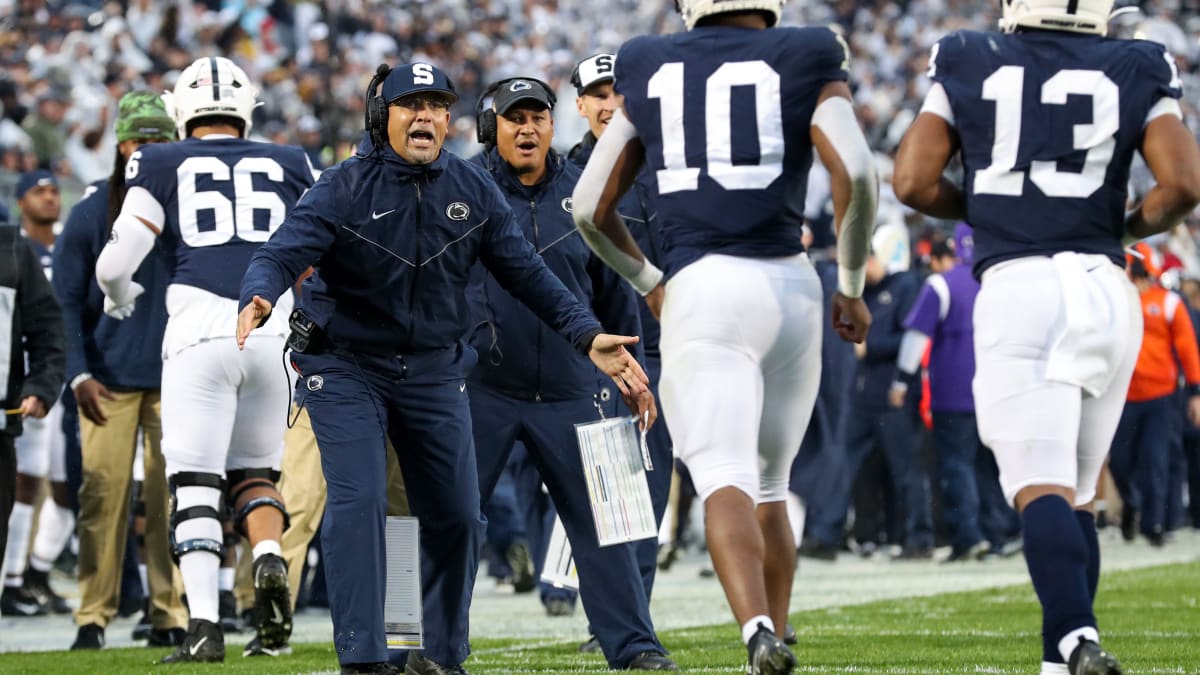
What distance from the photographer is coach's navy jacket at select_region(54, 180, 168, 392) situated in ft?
29.0

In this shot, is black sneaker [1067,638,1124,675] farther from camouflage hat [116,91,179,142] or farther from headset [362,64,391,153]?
camouflage hat [116,91,179,142]

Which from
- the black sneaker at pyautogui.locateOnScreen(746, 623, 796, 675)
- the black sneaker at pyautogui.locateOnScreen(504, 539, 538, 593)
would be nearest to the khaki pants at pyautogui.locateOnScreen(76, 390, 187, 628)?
the black sneaker at pyautogui.locateOnScreen(504, 539, 538, 593)

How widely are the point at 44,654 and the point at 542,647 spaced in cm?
204

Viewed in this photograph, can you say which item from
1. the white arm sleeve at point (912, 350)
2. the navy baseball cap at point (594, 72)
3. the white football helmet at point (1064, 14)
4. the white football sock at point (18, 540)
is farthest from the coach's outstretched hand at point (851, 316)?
the white arm sleeve at point (912, 350)

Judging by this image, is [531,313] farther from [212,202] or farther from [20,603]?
[20,603]

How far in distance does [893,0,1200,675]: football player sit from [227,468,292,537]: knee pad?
3124 mm

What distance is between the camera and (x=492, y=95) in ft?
25.5

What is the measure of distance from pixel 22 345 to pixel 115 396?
73 centimetres

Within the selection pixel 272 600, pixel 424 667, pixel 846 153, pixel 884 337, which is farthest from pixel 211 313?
pixel 884 337

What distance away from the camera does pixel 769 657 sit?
5070 millimetres

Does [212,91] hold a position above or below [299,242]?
above

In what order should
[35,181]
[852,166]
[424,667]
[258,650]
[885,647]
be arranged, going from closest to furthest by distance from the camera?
[852,166], [424,667], [885,647], [258,650], [35,181]

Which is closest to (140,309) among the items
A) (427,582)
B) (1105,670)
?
(427,582)

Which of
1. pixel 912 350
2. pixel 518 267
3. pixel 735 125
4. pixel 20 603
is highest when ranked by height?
pixel 735 125
